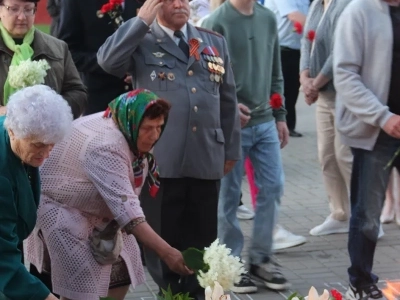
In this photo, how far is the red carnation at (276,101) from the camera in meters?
6.55

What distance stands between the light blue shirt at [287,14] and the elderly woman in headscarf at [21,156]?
22.4ft

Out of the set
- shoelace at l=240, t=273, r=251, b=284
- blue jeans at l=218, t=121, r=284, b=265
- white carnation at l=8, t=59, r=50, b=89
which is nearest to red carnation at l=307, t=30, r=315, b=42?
blue jeans at l=218, t=121, r=284, b=265

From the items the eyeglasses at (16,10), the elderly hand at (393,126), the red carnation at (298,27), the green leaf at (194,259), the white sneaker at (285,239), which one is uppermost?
the eyeglasses at (16,10)

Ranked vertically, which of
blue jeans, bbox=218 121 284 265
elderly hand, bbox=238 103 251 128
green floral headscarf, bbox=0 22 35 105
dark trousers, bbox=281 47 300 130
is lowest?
dark trousers, bbox=281 47 300 130

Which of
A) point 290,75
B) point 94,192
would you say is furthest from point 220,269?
point 290,75

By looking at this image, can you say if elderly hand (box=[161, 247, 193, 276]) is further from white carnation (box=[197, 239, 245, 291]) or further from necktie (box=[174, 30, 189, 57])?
necktie (box=[174, 30, 189, 57])

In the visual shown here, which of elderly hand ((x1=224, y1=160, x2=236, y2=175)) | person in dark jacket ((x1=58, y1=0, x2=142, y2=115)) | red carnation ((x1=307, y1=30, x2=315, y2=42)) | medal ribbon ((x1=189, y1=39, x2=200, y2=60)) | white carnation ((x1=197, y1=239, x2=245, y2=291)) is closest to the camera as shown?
white carnation ((x1=197, y1=239, x2=245, y2=291))

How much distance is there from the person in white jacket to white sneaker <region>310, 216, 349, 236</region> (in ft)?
5.46

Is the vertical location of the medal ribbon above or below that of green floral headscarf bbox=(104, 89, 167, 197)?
below

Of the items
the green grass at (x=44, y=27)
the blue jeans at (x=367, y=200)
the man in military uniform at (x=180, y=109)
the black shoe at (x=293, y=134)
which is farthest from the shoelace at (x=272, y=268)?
the green grass at (x=44, y=27)

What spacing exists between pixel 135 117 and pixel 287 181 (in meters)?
5.26

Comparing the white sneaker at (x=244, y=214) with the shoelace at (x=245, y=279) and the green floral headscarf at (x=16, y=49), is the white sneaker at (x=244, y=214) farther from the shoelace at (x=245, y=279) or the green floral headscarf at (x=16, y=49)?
the green floral headscarf at (x=16, y=49)

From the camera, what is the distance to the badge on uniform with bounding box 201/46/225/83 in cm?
557

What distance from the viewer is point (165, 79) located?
5480 mm
